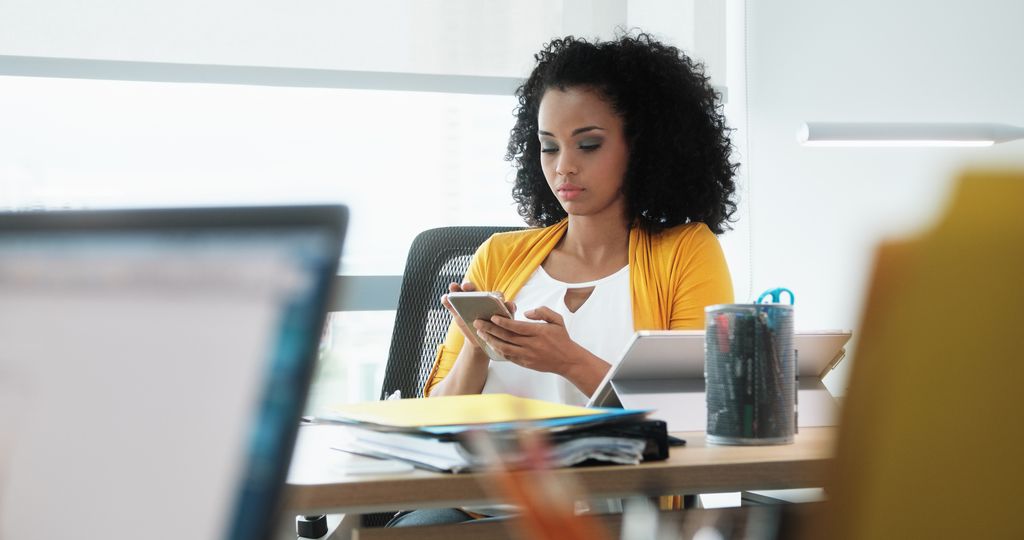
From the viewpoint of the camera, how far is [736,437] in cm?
91

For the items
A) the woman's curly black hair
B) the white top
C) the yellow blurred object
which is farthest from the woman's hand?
the yellow blurred object

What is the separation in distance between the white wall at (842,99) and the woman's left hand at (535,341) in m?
0.72

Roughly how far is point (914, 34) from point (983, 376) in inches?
91.9

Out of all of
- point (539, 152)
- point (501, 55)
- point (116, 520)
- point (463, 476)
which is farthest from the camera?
point (501, 55)

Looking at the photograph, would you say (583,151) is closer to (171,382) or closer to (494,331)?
(494,331)

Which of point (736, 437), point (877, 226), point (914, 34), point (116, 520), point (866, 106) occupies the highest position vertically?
point (914, 34)

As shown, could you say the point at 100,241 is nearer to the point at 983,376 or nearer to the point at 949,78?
the point at 983,376

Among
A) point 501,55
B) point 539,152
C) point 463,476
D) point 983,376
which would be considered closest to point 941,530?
point 983,376

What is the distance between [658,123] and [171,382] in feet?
6.16

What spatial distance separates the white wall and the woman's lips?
57 cm

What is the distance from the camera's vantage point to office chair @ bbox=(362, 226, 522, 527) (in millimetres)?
1847

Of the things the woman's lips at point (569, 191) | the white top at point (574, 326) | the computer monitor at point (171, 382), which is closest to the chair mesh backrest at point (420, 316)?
the white top at point (574, 326)

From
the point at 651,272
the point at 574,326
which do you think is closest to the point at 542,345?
the point at 574,326

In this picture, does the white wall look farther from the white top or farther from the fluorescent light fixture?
the white top
